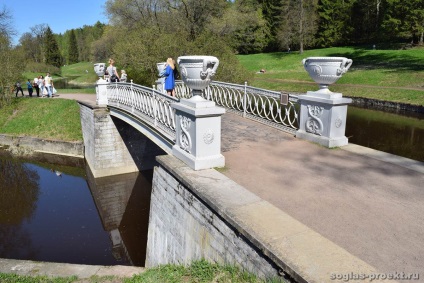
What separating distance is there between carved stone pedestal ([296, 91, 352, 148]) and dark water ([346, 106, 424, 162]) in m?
6.66

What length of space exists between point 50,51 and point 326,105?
7285cm

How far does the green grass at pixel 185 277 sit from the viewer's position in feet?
12.4

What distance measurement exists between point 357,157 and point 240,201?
3259 millimetres

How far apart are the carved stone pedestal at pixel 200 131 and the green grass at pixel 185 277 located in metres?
1.66

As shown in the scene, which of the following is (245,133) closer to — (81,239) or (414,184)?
(414,184)

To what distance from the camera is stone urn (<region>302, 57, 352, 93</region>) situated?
21.8 ft

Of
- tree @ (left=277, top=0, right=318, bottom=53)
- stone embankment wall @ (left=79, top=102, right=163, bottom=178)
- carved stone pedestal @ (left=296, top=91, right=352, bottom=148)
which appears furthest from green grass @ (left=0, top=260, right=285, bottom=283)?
tree @ (left=277, top=0, right=318, bottom=53)

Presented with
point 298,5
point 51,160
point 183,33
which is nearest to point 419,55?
point 298,5

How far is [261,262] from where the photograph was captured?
3.46 meters

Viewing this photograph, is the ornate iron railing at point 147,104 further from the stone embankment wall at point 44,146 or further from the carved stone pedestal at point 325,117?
the stone embankment wall at point 44,146

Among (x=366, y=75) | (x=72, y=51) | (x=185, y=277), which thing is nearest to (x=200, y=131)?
(x=185, y=277)

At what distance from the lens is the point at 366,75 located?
28.2 m

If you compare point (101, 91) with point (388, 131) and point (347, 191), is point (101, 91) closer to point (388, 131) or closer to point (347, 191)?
point (347, 191)

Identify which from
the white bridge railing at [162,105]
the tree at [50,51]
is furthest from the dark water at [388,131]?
the tree at [50,51]
